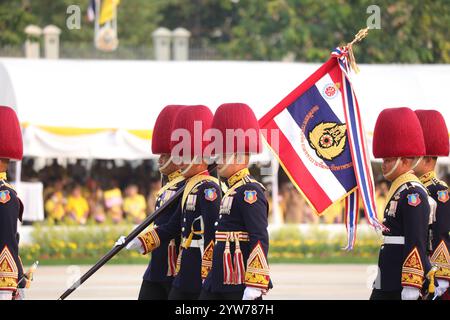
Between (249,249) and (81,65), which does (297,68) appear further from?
(249,249)

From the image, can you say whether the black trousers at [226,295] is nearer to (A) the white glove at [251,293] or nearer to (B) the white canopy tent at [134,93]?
(A) the white glove at [251,293]

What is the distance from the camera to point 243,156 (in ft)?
26.8

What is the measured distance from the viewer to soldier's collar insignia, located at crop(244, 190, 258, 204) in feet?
26.1

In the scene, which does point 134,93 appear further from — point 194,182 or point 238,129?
point 238,129

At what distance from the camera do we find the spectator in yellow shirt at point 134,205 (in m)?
21.9

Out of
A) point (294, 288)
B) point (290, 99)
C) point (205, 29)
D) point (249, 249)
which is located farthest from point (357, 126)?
point (205, 29)

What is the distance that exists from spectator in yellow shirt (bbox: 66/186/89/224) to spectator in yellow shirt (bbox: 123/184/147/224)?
2.29 feet

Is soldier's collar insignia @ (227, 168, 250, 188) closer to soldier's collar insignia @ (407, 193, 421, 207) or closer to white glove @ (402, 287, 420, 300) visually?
soldier's collar insignia @ (407, 193, 421, 207)

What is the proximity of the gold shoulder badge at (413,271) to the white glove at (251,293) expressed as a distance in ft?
3.05

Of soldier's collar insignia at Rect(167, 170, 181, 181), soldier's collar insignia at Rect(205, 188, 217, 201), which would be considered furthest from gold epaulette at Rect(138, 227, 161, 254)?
soldier's collar insignia at Rect(205, 188, 217, 201)

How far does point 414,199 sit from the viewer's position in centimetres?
820

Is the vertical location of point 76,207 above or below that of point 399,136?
below

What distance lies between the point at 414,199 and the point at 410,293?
61 cm

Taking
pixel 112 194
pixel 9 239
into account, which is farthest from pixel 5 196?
pixel 112 194
